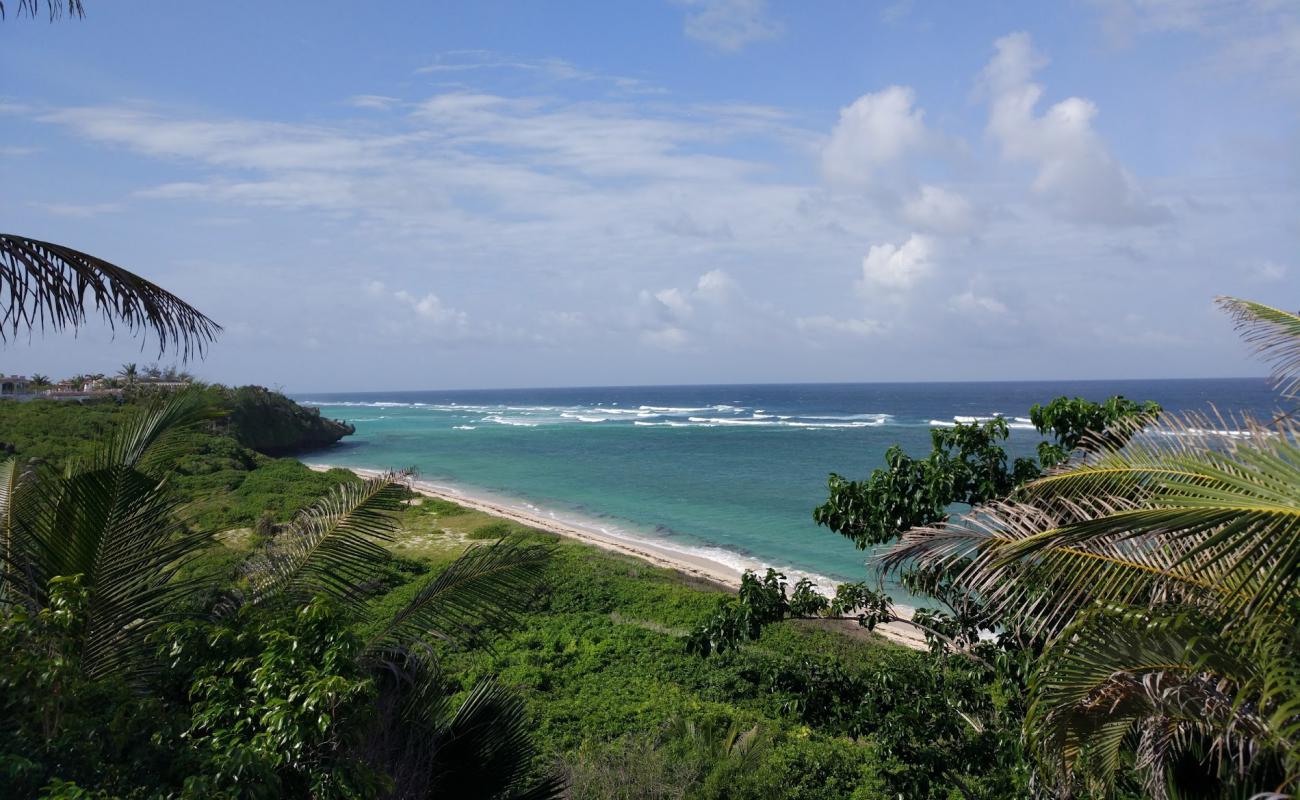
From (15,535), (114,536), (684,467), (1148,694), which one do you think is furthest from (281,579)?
(684,467)

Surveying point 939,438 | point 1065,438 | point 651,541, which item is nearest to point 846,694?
point 939,438

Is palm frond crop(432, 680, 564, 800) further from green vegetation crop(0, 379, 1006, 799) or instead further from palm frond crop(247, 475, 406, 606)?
palm frond crop(247, 475, 406, 606)

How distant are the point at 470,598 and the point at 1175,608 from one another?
404 centimetres

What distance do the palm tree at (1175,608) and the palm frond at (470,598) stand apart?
2.92 m

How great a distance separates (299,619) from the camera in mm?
4434

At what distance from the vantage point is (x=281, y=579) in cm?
570

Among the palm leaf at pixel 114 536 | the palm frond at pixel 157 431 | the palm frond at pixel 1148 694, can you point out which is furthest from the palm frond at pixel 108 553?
the palm frond at pixel 1148 694

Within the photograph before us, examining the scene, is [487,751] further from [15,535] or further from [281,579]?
[15,535]

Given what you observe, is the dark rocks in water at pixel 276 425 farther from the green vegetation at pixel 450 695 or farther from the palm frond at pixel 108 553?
the palm frond at pixel 108 553

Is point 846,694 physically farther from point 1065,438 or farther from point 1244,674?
point 1244,674

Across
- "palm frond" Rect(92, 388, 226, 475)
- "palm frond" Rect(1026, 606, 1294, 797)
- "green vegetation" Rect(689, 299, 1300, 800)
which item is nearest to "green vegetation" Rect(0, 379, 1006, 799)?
"palm frond" Rect(92, 388, 226, 475)

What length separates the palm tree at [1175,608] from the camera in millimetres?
2750

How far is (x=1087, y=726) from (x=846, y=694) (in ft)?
13.8

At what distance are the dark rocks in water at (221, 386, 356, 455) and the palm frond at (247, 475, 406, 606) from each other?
178 feet
